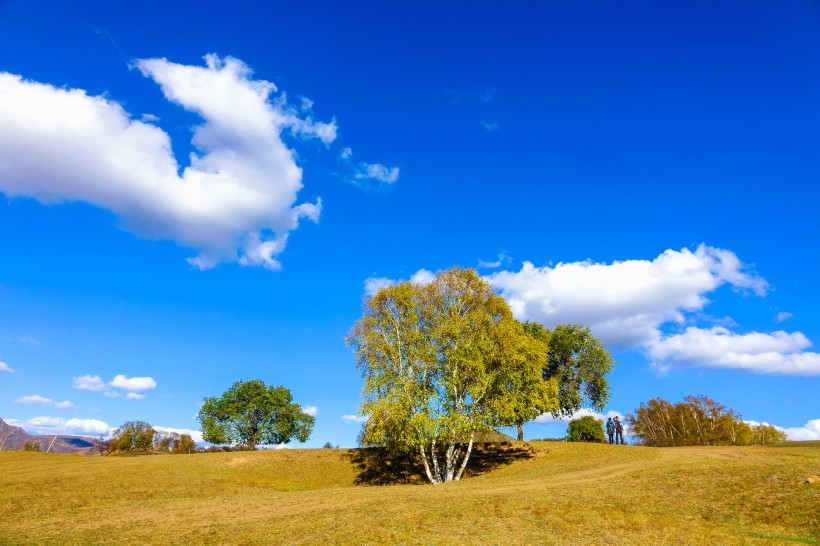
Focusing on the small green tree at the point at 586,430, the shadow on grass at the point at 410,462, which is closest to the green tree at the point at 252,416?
the shadow on grass at the point at 410,462

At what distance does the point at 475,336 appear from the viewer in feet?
164

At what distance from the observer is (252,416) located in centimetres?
9669

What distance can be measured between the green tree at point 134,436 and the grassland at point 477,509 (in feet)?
267

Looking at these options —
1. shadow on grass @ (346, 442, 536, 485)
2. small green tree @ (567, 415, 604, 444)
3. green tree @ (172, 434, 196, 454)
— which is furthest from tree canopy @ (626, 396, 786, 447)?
green tree @ (172, 434, 196, 454)

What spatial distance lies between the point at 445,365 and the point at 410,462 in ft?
52.5

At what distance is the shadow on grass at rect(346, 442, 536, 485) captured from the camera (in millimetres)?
54250

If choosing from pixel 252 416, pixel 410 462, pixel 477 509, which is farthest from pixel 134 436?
pixel 477 509

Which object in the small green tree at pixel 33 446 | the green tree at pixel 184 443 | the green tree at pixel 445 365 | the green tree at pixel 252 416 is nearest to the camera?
the green tree at pixel 445 365

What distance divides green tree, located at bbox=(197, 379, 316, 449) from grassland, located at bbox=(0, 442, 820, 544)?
150 feet

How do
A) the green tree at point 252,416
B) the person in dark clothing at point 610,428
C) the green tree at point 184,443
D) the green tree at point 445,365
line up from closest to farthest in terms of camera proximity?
the green tree at point 445,365 < the person in dark clothing at point 610,428 < the green tree at point 252,416 < the green tree at point 184,443

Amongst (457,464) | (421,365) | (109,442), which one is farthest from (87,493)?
(109,442)

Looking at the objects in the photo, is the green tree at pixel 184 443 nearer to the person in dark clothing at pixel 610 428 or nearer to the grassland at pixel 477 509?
the grassland at pixel 477 509

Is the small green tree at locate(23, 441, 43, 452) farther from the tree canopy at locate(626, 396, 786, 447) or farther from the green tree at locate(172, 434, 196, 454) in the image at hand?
the tree canopy at locate(626, 396, 786, 447)

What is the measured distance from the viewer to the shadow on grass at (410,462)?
178ft
